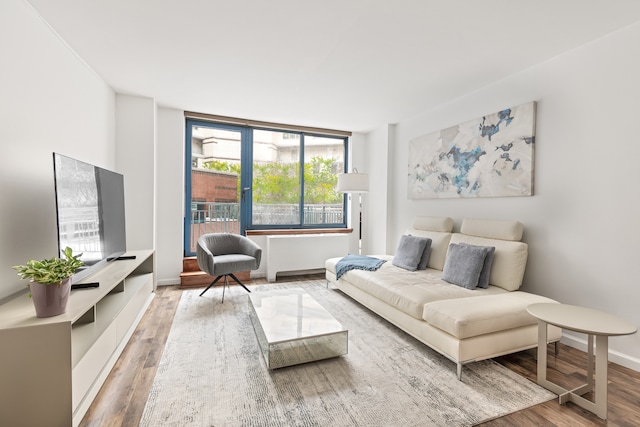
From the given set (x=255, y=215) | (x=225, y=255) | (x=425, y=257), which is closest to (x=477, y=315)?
(x=425, y=257)

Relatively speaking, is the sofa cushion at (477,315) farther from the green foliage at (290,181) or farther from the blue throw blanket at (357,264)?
the green foliage at (290,181)

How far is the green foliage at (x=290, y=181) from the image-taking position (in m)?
4.83

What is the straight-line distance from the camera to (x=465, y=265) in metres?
2.81

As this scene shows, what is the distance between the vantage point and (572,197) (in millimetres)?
2502

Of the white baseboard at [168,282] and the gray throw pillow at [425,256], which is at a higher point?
the gray throw pillow at [425,256]

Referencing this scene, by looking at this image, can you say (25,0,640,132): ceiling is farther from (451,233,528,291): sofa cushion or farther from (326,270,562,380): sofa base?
(326,270,562,380): sofa base

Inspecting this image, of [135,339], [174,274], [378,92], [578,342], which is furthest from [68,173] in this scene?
[578,342]

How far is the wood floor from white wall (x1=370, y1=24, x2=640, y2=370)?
1.13 ft

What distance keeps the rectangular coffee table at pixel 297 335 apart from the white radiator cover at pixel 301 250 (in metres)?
1.92

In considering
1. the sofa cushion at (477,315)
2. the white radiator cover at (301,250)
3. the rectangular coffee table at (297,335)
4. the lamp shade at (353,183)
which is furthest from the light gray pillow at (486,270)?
the white radiator cover at (301,250)

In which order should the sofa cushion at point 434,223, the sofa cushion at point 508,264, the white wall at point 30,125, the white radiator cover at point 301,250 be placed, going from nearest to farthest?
the white wall at point 30,125
the sofa cushion at point 508,264
the sofa cushion at point 434,223
the white radiator cover at point 301,250

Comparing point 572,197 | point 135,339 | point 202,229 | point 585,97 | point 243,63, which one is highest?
point 243,63

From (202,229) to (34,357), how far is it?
3.33 m

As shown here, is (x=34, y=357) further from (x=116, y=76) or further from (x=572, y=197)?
(x=572, y=197)
